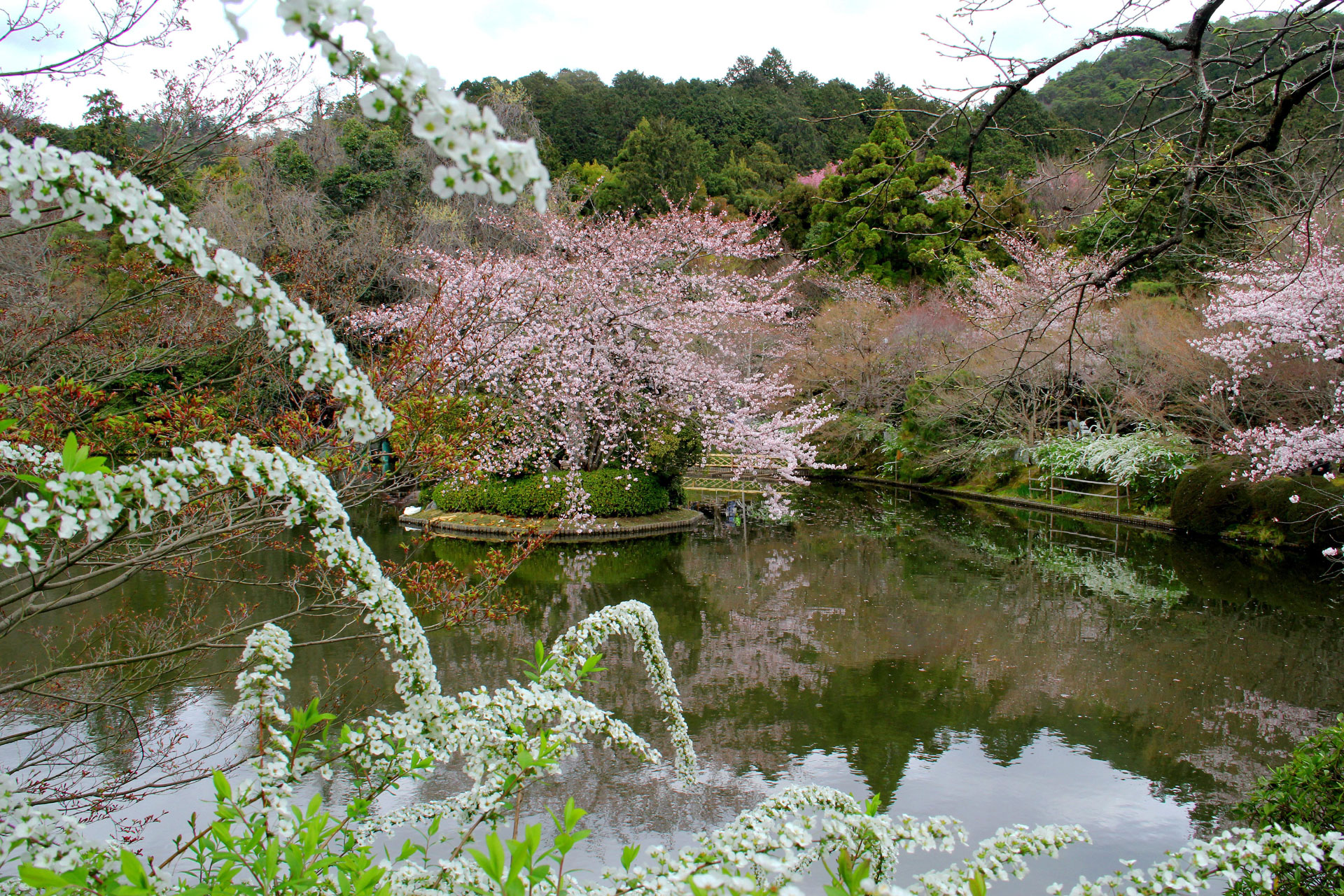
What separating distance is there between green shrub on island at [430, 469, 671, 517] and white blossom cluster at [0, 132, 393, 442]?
37.0ft

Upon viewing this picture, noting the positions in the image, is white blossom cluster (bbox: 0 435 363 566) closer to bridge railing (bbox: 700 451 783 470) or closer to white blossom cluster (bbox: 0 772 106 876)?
white blossom cluster (bbox: 0 772 106 876)

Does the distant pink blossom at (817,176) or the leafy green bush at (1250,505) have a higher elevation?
the distant pink blossom at (817,176)

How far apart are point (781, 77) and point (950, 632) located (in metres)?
39.0

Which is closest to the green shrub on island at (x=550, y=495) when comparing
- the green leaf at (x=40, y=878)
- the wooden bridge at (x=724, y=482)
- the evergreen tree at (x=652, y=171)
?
the wooden bridge at (x=724, y=482)

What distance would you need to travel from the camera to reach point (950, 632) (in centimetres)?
805

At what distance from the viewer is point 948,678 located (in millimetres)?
6762

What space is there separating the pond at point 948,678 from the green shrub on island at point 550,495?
135cm

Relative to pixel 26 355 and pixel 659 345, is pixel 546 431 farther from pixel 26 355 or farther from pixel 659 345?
pixel 26 355

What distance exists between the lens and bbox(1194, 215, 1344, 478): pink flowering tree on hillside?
9992 mm

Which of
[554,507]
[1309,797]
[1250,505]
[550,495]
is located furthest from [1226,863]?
[1250,505]

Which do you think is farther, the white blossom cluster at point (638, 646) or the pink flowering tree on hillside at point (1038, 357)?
the pink flowering tree on hillside at point (1038, 357)

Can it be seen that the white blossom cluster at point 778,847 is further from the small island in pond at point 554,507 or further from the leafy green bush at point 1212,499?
the leafy green bush at point 1212,499

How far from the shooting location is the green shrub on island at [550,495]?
1328 centimetres

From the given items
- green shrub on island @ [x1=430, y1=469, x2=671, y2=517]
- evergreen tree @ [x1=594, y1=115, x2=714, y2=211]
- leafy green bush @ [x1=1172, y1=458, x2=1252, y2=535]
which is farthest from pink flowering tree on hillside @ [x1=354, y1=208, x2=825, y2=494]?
evergreen tree @ [x1=594, y1=115, x2=714, y2=211]
